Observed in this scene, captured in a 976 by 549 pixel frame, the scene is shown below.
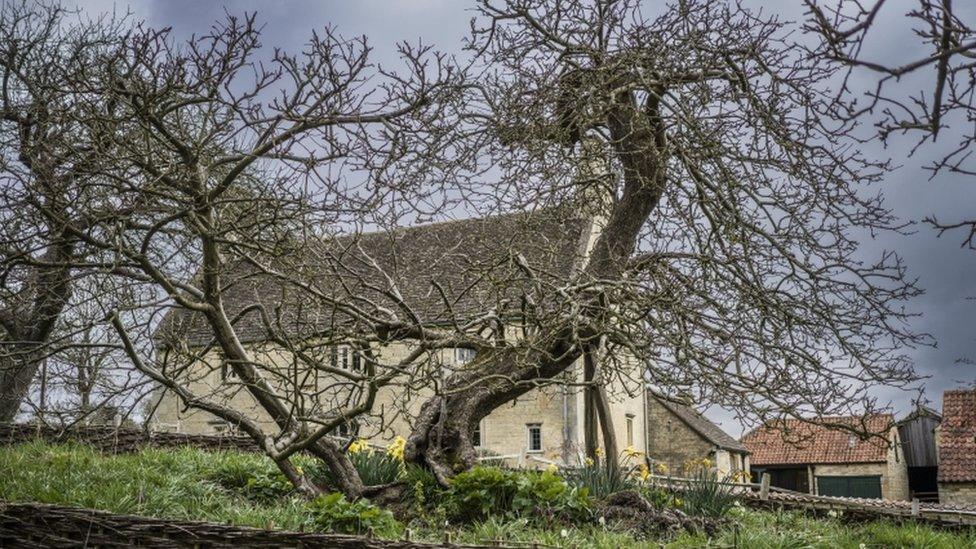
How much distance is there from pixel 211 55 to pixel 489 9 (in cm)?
381

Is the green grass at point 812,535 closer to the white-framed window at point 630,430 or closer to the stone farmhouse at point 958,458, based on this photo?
the stone farmhouse at point 958,458

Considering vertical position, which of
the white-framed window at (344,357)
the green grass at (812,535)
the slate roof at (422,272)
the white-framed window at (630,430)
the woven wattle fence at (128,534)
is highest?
the slate roof at (422,272)

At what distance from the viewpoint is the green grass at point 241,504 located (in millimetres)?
8172

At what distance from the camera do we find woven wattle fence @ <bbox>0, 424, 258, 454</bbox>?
1359 centimetres

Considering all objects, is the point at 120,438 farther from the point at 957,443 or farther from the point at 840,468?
the point at 840,468

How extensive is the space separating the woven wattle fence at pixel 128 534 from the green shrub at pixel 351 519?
1.01 m

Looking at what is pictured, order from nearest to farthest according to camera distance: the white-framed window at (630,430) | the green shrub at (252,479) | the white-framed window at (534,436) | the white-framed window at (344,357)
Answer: the white-framed window at (344,357)
the green shrub at (252,479)
the white-framed window at (534,436)
the white-framed window at (630,430)

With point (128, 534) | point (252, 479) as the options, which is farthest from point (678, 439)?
point (128, 534)

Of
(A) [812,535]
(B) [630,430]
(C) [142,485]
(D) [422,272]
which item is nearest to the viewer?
(A) [812,535]

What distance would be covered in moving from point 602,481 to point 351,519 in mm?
3224

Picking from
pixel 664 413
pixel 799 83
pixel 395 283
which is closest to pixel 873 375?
pixel 799 83

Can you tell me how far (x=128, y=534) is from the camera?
7.71 m

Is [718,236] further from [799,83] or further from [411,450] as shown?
[411,450]

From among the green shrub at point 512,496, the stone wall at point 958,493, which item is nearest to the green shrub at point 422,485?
the green shrub at point 512,496
